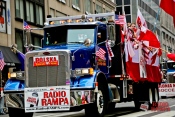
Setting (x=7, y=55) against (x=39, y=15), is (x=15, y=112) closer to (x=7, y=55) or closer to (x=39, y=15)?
(x=7, y=55)

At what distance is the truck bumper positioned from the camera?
40.8 ft

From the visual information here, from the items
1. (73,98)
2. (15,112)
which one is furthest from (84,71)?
(15,112)

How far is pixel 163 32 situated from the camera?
91.2m

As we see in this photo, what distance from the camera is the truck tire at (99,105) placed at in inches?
516

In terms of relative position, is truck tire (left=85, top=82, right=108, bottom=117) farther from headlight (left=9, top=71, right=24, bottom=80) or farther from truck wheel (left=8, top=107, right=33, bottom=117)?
headlight (left=9, top=71, right=24, bottom=80)

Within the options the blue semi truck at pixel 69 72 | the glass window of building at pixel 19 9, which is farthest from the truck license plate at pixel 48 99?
the glass window of building at pixel 19 9

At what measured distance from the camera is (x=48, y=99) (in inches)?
490

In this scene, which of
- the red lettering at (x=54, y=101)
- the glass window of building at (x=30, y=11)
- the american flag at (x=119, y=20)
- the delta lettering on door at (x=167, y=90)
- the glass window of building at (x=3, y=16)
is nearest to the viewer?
the red lettering at (x=54, y=101)

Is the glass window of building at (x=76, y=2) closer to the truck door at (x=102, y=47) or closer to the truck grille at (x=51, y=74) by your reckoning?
the truck door at (x=102, y=47)

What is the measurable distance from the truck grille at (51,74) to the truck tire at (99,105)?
1.13m

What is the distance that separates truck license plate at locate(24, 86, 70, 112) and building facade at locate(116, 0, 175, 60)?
169ft

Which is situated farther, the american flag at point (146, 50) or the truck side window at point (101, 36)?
the american flag at point (146, 50)

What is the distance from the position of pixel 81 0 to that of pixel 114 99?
37.3 meters

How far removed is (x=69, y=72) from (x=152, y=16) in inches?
2957
